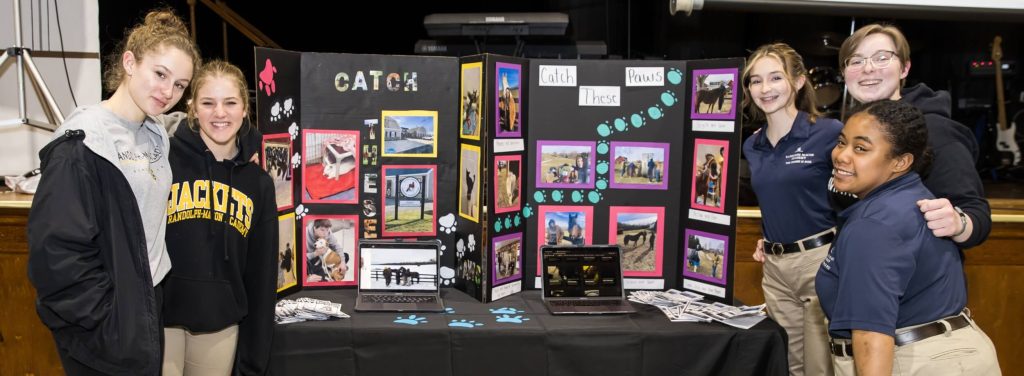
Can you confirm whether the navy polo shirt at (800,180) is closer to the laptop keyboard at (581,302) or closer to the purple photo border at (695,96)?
the purple photo border at (695,96)

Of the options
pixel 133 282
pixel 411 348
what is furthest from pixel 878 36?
pixel 133 282

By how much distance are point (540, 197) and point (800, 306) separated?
0.97 metres

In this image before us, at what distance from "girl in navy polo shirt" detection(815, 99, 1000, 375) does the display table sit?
76 centimetres

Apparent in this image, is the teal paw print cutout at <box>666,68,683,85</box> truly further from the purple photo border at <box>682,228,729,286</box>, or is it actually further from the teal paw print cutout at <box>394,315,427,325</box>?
the teal paw print cutout at <box>394,315,427,325</box>

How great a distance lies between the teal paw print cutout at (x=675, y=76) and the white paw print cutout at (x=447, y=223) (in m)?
0.97

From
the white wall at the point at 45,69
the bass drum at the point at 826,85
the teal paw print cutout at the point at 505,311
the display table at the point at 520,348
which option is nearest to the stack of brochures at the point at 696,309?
the display table at the point at 520,348

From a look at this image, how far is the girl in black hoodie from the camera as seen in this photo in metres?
1.92

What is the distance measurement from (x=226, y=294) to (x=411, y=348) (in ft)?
1.93

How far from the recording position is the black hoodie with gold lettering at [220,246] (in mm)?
1918

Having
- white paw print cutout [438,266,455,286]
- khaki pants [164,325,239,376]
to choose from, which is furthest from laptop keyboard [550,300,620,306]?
khaki pants [164,325,239,376]

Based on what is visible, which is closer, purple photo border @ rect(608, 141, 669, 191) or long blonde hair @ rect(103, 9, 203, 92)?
long blonde hair @ rect(103, 9, 203, 92)

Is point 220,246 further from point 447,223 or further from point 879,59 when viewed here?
point 879,59

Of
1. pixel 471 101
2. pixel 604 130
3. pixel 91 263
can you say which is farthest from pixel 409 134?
pixel 91 263

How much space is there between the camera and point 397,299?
99.4 inches
